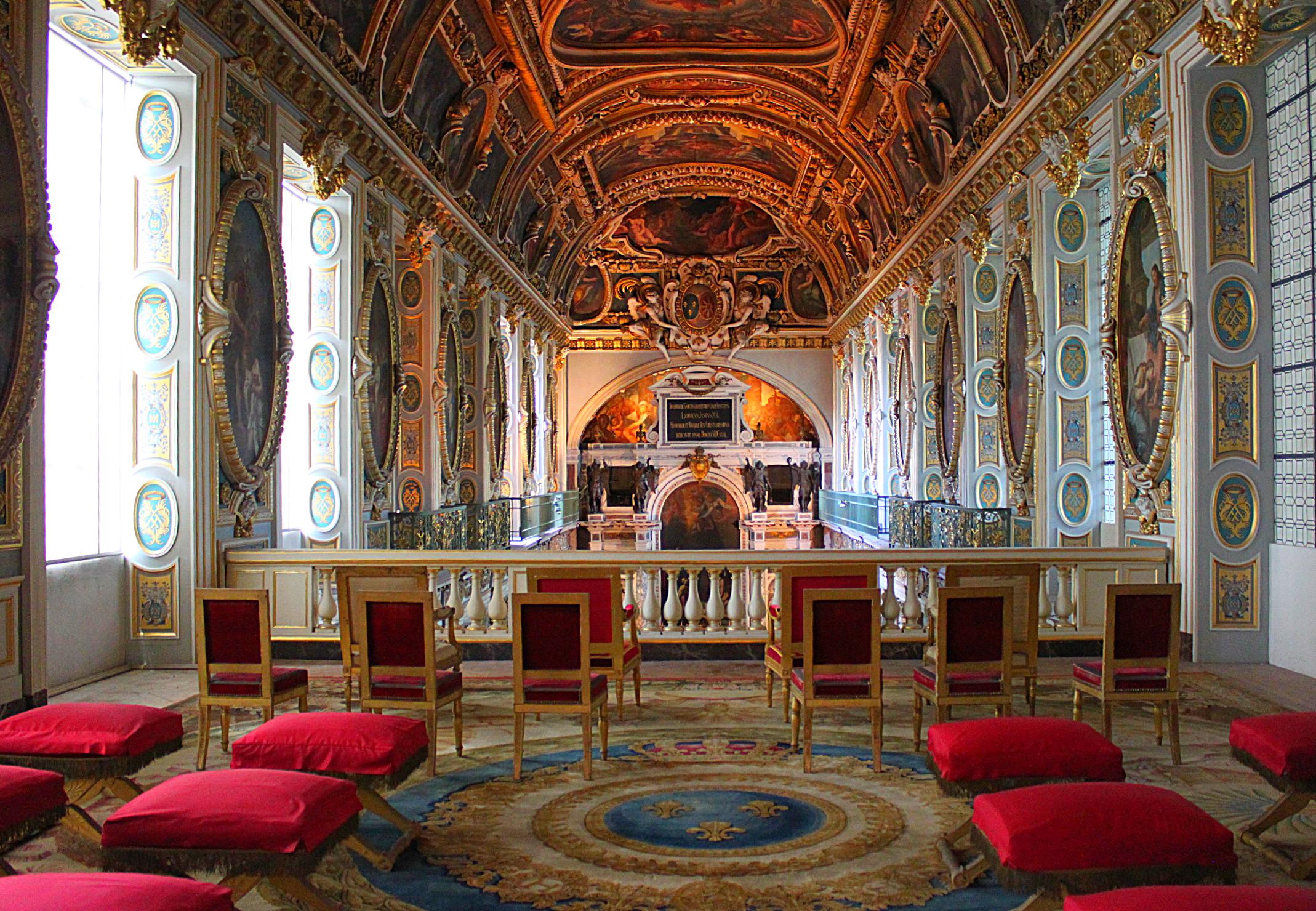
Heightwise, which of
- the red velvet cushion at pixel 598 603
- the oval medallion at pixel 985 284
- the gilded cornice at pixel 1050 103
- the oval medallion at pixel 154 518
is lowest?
the red velvet cushion at pixel 598 603

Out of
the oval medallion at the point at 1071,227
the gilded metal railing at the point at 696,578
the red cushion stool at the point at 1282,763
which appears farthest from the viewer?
the oval medallion at the point at 1071,227

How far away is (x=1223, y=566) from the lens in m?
8.98

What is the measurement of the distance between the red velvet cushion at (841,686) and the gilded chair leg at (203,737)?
3511mm

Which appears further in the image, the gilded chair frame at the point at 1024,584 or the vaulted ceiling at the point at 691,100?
the vaulted ceiling at the point at 691,100

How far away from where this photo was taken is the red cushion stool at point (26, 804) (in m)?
3.74

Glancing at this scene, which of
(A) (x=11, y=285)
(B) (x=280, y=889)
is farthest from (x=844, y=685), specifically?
(A) (x=11, y=285)

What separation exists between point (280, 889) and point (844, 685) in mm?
3436

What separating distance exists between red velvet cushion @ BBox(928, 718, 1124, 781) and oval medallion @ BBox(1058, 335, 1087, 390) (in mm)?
8748

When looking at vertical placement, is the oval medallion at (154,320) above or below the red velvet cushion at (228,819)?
above

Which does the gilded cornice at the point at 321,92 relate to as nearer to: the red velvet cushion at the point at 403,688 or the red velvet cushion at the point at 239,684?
the red velvet cushion at the point at 239,684

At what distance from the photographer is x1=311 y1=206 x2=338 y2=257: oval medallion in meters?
12.8

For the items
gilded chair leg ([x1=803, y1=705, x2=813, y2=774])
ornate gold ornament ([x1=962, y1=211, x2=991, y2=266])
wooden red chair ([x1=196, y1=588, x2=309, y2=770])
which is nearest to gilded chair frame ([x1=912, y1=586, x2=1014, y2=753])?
gilded chair leg ([x1=803, y1=705, x2=813, y2=774])

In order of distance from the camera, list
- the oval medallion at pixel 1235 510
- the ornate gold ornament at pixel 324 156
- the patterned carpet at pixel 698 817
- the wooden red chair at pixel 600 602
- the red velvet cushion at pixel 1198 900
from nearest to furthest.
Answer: the red velvet cushion at pixel 1198 900
the patterned carpet at pixel 698 817
the wooden red chair at pixel 600 602
the oval medallion at pixel 1235 510
the ornate gold ornament at pixel 324 156

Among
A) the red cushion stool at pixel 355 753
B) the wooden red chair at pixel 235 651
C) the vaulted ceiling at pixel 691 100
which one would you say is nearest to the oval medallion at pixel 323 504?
the vaulted ceiling at pixel 691 100
